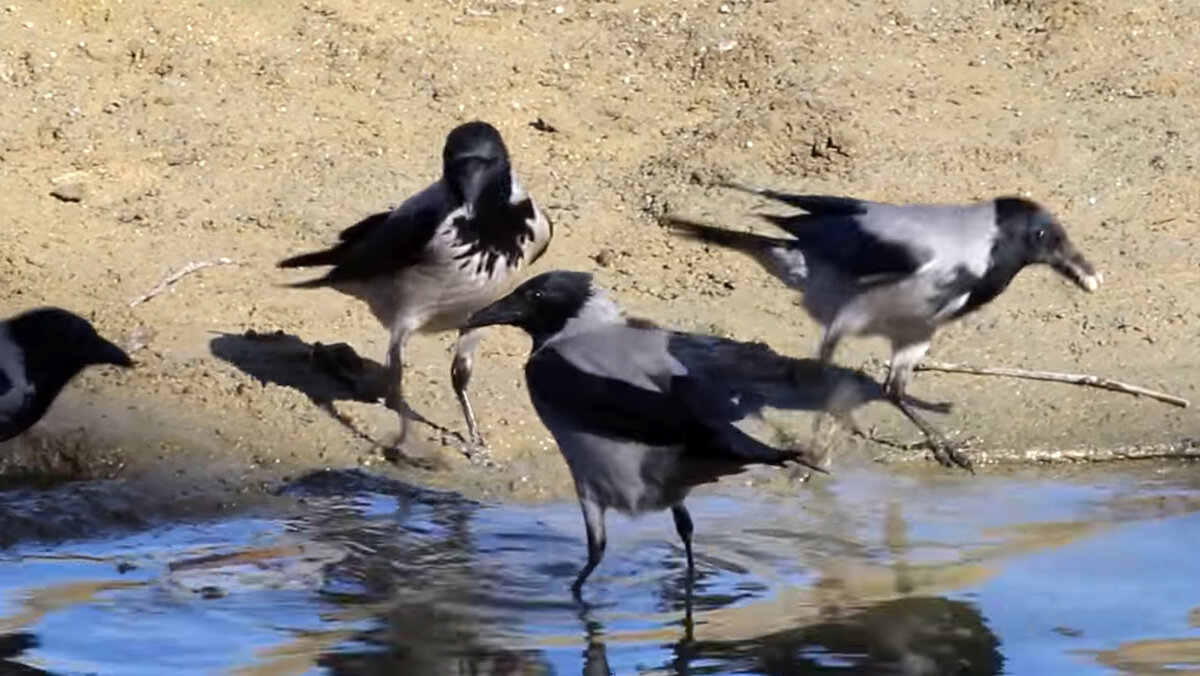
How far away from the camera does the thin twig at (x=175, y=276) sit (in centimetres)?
855

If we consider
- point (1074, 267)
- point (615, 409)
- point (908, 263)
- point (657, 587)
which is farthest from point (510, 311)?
point (1074, 267)

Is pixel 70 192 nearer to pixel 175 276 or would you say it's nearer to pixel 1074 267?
pixel 175 276

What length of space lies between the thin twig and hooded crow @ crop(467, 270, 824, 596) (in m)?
2.24

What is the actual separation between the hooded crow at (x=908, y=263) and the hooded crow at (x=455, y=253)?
2.99 feet

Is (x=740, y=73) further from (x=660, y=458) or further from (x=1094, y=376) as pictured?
(x=660, y=458)

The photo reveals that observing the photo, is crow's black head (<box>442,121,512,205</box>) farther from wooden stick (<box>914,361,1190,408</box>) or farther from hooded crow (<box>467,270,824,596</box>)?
wooden stick (<box>914,361,1190,408</box>)

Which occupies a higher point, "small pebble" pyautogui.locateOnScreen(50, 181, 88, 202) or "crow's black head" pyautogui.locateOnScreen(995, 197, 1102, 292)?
"small pebble" pyautogui.locateOnScreen(50, 181, 88, 202)

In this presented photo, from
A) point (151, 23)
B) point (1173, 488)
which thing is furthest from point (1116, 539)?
point (151, 23)

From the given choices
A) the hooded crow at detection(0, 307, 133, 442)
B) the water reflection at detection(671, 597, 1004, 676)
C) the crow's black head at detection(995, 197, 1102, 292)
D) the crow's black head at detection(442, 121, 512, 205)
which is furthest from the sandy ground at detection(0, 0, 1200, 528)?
the water reflection at detection(671, 597, 1004, 676)

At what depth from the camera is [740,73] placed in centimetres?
1047

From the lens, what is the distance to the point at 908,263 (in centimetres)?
799

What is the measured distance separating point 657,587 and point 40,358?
7.06 feet

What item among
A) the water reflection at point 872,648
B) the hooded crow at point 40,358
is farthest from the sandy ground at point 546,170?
the water reflection at point 872,648

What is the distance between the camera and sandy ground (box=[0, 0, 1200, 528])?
→ 7875mm
